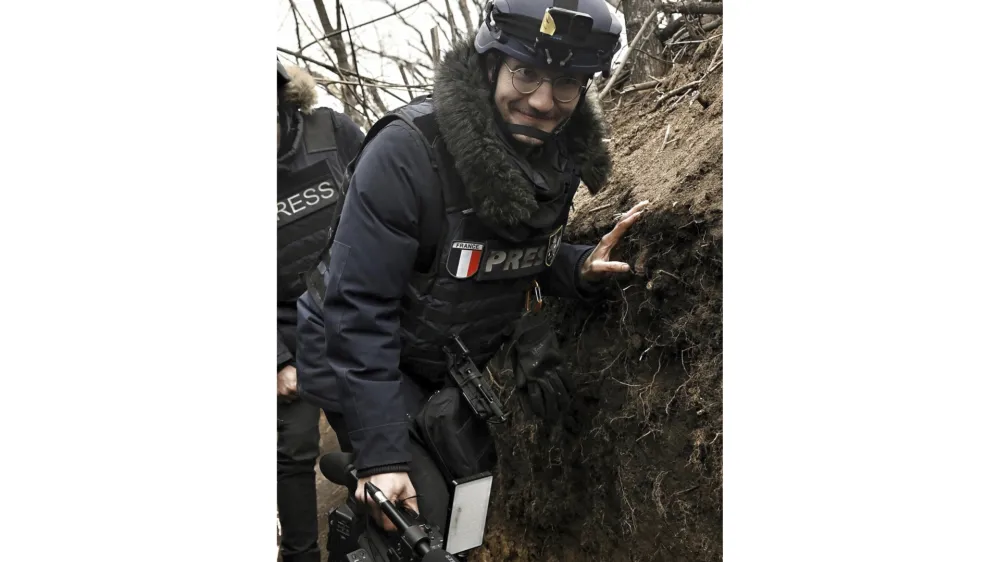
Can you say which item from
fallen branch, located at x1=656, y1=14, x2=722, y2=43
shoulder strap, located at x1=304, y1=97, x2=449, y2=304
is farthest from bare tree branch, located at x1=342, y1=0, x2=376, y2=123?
shoulder strap, located at x1=304, y1=97, x2=449, y2=304

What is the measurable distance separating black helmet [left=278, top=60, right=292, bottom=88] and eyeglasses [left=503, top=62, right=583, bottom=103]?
42.3 inches

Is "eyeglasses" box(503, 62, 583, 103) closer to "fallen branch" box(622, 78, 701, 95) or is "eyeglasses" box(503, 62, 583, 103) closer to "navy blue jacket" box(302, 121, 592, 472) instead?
"navy blue jacket" box(302, 121, 592, 472)

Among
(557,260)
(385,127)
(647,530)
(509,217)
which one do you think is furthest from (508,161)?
(647,530)

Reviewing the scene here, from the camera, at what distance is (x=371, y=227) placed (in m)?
2.08

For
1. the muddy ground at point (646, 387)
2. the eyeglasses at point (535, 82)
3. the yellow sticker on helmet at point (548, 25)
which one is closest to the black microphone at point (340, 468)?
the muddy ground at point (646, 387)

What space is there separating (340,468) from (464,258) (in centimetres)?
74

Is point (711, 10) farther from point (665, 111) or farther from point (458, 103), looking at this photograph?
point (458, 103)

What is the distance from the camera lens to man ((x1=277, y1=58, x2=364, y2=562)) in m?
2.91

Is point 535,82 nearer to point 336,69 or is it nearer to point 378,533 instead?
point 378,533

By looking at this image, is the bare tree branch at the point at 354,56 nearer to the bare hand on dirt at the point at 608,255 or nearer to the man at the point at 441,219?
the man at the point at 441,219

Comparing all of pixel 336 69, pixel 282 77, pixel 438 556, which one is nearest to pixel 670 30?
pixel 336 69

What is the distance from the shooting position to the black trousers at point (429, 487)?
2225mm

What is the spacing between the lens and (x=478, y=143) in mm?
2104

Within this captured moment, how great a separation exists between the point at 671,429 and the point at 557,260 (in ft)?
2.22
